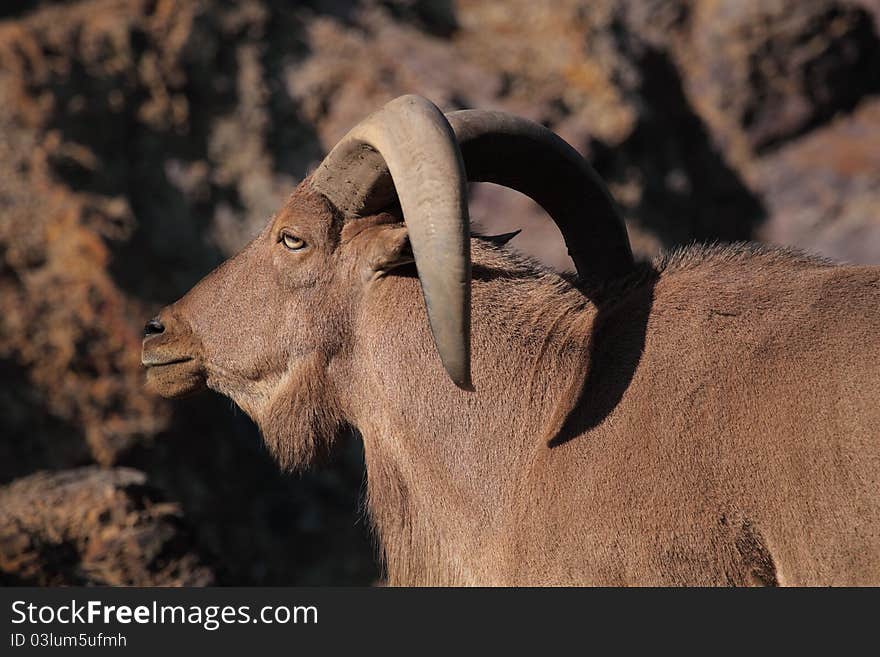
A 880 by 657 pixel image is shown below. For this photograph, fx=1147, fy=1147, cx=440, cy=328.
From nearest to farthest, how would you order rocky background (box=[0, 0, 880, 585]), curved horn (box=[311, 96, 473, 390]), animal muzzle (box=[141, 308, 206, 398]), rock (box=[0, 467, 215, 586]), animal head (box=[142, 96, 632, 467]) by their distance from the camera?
curved horn (box=[311, 96, 473, 390])
animal head (box=[142, 96, 632, 467])
animal muzzle (box=[141, 308, 206, 398])
rock (box=[0, 467, 215, 586])
rocky background (box=[0, 0, 880, 585])

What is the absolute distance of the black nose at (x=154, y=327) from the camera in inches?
261

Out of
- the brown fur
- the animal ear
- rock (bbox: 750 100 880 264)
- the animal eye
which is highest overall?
rock (bbox: 750 100 880 264)

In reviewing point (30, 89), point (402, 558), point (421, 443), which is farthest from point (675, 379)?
point (30, 89)

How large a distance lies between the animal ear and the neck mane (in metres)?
0.12

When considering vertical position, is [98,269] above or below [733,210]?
below

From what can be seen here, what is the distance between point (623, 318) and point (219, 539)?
240 inches

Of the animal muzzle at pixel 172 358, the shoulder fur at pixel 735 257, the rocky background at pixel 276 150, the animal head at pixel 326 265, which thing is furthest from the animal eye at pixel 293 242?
the rocky background at pixel 276 150

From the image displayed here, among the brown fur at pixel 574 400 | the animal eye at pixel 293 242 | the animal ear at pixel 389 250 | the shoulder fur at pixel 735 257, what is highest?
the animal eye at pixel 293 242

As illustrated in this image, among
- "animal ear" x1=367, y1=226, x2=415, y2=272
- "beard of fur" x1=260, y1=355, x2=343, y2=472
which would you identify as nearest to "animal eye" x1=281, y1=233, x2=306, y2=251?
"animal ear" x1=367, y1=226, x2=415, y2=272

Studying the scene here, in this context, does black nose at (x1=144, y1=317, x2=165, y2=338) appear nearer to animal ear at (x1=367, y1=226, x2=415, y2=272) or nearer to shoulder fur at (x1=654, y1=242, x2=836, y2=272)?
animal ear at (x1=367, y1=226, x2=415, y2=272)

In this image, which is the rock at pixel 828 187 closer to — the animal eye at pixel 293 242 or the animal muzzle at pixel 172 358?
the animal eye at pixel 293 242

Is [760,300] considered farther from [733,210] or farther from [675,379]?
Result: [733,210]

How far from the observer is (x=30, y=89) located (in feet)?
39.9

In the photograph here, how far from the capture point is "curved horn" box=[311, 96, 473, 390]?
202 inches
